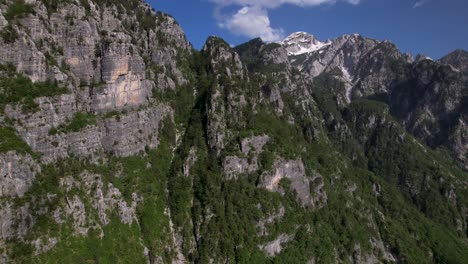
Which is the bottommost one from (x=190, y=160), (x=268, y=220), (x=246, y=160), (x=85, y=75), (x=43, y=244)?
(x=268, y=220)

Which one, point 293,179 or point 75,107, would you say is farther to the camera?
point 293,179

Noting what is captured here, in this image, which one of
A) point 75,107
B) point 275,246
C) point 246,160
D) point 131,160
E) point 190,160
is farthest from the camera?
point 246,160

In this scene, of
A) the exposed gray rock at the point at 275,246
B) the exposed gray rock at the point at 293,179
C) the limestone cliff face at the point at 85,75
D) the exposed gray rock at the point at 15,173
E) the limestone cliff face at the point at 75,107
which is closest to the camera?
the exposed gray rock at the point at 15,173

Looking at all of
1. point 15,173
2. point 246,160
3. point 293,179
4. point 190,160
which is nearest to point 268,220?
point 293,179

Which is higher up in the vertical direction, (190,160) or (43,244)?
(190,160)

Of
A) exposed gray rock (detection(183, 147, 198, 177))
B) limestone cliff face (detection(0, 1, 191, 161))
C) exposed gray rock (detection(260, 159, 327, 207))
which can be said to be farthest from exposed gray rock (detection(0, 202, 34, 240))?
exposed gray rock (detection(260, 159, 327, 207))

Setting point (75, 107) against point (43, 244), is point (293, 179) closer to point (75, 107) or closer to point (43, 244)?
point (75, 107)

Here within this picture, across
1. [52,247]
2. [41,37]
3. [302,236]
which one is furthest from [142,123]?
[302,236]

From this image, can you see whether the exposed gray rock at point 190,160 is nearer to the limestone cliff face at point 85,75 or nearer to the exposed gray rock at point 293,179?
the limestone cliff face at point 85,75

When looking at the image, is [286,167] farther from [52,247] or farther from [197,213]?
[52,247]

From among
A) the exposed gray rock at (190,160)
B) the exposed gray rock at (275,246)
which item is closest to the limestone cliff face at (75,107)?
the exposed gray rock at (190,160)

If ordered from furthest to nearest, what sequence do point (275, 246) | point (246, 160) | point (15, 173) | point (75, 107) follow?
point (246, 160) → point (275, 246) → point (75, 107) → point (15, 173)
